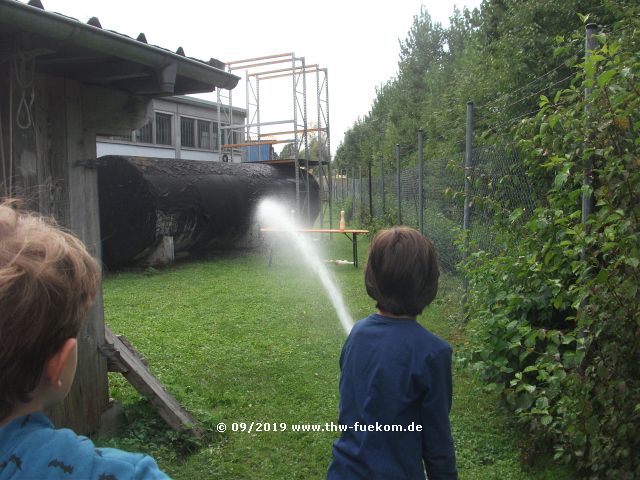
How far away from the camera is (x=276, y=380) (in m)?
5.05

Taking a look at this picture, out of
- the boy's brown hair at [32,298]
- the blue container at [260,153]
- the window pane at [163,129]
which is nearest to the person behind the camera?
the boy's brown hair at [32,298]

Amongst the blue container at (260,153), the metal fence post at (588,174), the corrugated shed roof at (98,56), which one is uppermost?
the blue container at (260,153)

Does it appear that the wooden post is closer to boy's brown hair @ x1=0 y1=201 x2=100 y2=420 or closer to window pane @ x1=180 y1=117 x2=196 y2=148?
boy's brown hair @ x1=0 y1=201 x2=100 y2=420

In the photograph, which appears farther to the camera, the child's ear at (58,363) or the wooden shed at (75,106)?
the wooden shed at (75,106)

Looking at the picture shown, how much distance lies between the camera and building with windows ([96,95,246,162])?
21444 millimetres

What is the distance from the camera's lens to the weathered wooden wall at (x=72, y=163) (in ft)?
10.8

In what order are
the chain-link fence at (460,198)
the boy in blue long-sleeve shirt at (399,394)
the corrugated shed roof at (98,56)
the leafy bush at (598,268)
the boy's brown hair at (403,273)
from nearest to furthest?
the boy in blue long-sleeve shirt at (399,394) → the boy's brown hair at (403,273) → the leafy bush at (598,268) → the corrugated shed roof at (98,56) → the chain-link fence at (460,198)

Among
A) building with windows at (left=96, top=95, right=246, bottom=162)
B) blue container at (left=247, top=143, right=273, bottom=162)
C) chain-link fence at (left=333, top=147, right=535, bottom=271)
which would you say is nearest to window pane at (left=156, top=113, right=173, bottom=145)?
building with windows at (left=96, top=95, right=246, bottom=162)

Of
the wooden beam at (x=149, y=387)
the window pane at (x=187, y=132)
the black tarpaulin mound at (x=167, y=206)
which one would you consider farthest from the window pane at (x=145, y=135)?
the wooden beam at (x=149, y=387)

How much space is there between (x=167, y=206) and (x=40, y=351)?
1047 centimetres

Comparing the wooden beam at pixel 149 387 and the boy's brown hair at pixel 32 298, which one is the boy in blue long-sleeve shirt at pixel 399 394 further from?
the wooden beam at pixel 149 387

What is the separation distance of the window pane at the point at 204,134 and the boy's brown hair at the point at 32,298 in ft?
82.6

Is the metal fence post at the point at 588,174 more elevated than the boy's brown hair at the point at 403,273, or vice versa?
the metal fence post at the point at 588,174

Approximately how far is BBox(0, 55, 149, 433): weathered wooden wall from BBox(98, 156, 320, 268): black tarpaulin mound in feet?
23.1
